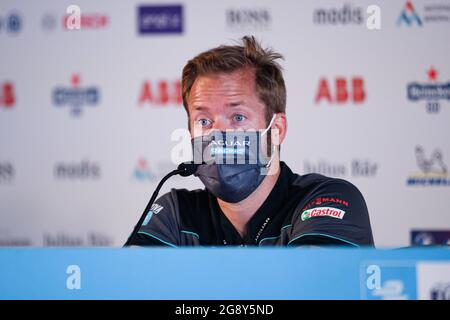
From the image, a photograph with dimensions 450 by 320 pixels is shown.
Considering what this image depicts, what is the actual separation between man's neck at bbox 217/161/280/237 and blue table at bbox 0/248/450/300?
93 millimetres

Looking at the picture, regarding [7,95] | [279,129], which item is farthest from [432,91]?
[7,95]

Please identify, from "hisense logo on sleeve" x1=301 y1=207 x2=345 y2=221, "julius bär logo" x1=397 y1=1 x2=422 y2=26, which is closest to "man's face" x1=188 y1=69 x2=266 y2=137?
"hisense logo on sleeve" x1=301 y1=207 x2=345 y2=221

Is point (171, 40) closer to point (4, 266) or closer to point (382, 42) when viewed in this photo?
point (382, 42)

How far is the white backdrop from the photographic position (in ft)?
4.89

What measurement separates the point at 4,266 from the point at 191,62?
602 mm

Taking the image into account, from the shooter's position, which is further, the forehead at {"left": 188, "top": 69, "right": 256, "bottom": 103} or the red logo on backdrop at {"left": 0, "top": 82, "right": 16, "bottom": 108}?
the red logo on backdrop at {"left": 0, "top": 82, "right": 16, "bottom": 108}

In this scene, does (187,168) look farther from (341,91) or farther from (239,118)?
(341,91)

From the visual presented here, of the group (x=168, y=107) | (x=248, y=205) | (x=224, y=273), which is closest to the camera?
(x=224, y=273)

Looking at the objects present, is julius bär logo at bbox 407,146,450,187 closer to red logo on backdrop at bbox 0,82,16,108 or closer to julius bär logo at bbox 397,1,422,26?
julius bär logo at bbox 397,1,422,26

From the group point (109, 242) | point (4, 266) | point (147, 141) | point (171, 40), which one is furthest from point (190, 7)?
point (4, 266)

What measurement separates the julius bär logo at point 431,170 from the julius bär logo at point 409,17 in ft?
0.91

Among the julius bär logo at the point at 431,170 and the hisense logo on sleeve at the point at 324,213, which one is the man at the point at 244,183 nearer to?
the hisense logo on sleeve at the point at 324,213

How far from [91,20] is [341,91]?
59 cm

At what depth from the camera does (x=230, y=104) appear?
146cm
